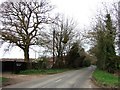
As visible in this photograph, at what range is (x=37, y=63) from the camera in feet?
182

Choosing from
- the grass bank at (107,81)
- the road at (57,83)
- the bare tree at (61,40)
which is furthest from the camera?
the bare tree at (61,40)

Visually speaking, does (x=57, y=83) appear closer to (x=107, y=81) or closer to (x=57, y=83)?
(x=57, y=83)

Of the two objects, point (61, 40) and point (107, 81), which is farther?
point (61, 40)

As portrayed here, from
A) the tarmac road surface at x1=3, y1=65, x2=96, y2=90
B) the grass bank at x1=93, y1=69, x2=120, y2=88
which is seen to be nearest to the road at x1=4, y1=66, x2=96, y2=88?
the tarmac road surface at x1=3, y1=65, x2=96, y2=90

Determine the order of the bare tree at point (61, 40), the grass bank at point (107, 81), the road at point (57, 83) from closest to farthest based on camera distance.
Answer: the grass bank at point (107, 81) → the road at point (57, 83) → the bare tree at point (61, 40)

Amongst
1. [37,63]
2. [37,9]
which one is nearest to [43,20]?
[37,9]

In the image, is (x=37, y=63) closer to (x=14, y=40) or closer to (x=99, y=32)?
(x=14, y=40)

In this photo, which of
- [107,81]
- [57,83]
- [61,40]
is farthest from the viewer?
[61,40]

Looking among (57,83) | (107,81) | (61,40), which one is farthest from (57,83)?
(61,40)

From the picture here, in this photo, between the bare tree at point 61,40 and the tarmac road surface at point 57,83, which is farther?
the bare tree at point 61,40

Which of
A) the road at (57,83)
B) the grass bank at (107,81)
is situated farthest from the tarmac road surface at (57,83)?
the grass bank at (107,81)

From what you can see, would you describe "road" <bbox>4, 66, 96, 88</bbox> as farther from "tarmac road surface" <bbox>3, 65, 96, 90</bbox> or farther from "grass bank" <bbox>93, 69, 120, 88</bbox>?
"grass bank" <bbox>93, 69, 120, 88</bbox>

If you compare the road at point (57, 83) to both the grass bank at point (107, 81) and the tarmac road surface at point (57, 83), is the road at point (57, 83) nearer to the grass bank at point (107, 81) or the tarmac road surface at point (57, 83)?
the tarmac road surface at point (57, 83)

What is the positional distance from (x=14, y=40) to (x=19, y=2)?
735 centimetres
